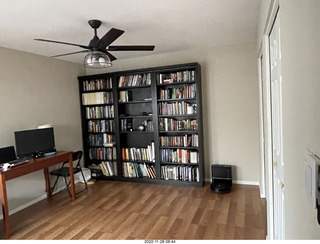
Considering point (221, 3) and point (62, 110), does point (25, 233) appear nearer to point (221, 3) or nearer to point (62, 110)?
point (62, 110)

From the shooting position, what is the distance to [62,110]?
4309 mm

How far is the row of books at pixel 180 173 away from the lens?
3.94 metres

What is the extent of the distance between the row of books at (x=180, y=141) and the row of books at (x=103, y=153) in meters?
1.10

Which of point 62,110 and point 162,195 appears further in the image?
point 62,110

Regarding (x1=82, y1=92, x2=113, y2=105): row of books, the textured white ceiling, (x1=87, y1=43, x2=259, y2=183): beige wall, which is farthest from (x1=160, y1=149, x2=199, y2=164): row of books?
the textured white ceiling

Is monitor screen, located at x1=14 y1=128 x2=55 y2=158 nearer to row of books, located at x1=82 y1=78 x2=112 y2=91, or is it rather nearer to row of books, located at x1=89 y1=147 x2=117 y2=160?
row of books, located at x1=89 y1=147 x2=117 y2=160

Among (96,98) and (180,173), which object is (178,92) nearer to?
(180,173)

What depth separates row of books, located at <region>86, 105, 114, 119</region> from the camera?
14.8 ft

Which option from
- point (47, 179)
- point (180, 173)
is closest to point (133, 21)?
point (180, 173)

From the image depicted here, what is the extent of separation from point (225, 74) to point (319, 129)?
11.6 feet

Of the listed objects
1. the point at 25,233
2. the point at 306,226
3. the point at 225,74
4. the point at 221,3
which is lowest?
the point at 25,233

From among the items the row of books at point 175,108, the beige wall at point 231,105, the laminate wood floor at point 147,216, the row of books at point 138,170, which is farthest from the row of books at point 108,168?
the beige wall at point 231,105

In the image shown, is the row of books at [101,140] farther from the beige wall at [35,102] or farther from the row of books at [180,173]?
the row of books at [180,173]

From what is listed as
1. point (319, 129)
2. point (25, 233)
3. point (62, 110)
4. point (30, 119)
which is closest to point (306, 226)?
point (319, 129)
